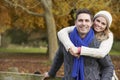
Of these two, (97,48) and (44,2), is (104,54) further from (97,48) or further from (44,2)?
(44,2)

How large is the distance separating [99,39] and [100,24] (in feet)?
0.56

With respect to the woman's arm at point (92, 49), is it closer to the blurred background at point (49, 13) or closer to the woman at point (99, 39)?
the woman at point (99, 39)

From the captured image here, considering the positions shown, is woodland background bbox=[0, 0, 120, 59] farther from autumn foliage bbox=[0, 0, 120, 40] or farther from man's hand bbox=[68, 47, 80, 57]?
man's hand bbox=[68, 47, 80, 57]

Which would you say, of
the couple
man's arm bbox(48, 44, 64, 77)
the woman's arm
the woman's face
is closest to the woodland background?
man's arm bbox(48, 44, 64, 77)

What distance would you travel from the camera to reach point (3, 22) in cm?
2556

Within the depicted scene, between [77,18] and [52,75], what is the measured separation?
963mm

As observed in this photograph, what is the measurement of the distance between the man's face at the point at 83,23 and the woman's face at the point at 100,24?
222mm

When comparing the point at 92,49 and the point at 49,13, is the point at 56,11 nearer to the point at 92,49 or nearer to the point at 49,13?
the point at 49,13

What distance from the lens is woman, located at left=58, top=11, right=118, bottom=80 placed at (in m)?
4.04

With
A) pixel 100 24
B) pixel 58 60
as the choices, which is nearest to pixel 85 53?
pixel 100 24

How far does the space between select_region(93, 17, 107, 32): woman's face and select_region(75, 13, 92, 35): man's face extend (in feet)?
0.73

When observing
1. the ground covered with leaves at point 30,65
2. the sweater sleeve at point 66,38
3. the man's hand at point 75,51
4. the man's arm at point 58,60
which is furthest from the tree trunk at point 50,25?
the man's hand at point 75,51

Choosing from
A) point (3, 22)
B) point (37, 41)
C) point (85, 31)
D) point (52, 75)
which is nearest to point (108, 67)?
point (85, 31)

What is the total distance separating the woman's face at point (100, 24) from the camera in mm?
4293
